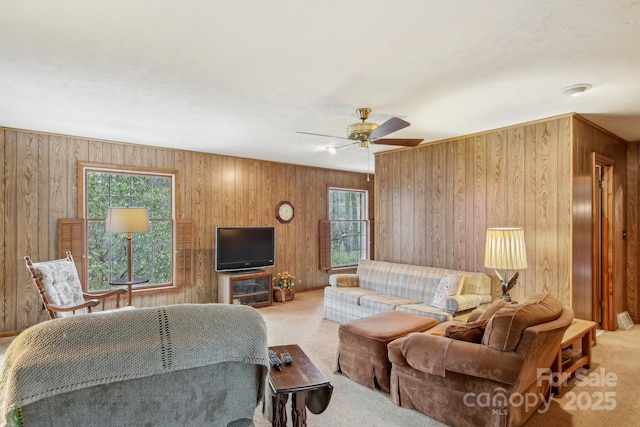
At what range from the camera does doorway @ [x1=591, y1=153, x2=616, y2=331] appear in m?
4.22

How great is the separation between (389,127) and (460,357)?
5.96ft

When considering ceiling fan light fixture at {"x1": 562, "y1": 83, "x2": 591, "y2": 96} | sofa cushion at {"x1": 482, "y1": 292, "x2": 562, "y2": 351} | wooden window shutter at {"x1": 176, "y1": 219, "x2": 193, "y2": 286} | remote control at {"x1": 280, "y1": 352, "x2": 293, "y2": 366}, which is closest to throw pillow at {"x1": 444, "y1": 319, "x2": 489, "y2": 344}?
sofa cushion at {"x1": 482, "y1": 292, "x2": 562, "y2": 351}

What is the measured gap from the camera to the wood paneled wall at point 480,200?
3695 mm

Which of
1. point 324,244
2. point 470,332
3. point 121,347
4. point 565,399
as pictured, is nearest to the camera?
point 121,347

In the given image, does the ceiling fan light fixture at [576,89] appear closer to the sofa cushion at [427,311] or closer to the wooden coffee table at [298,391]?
the sofa cushion at [427,311]

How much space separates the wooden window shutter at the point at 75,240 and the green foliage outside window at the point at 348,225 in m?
4.41

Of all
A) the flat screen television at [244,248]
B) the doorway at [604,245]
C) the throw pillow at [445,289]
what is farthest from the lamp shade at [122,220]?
the doorway at [604,245]

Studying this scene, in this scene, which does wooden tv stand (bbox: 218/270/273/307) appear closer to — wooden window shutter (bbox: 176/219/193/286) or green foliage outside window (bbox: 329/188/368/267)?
wooden window shutter (bbox: 176/219/193/286)

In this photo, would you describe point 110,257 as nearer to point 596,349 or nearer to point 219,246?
point 219,246

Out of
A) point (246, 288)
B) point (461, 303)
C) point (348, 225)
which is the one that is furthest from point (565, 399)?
point (348, 225)

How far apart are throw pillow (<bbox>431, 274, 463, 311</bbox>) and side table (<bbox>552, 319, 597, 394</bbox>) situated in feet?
3.46

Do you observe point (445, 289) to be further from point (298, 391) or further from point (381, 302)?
point (298, 391)

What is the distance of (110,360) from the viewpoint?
3.73 ft

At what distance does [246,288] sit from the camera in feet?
18.7
